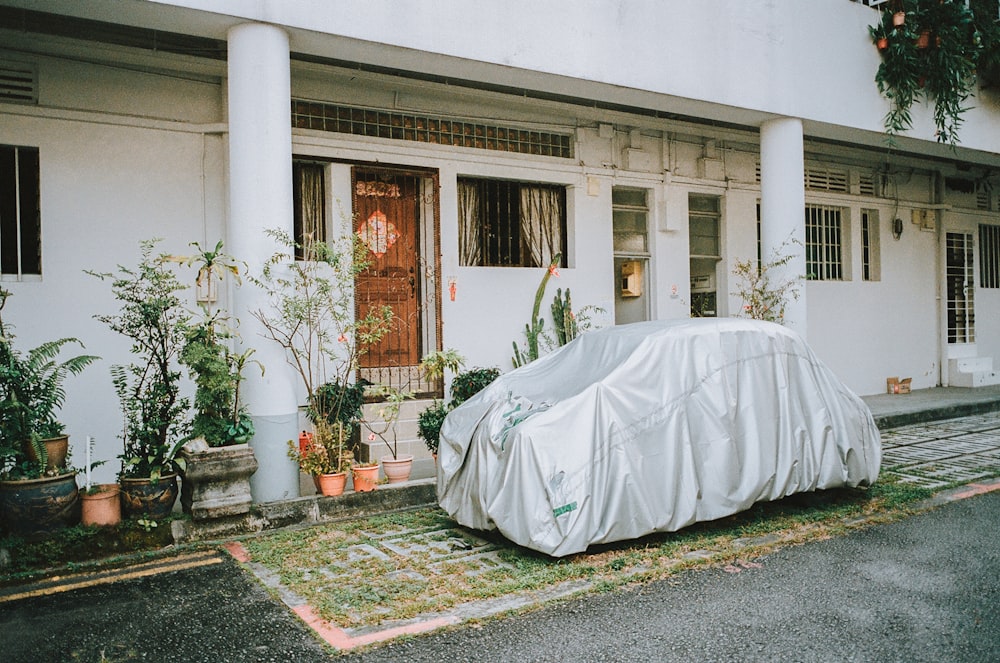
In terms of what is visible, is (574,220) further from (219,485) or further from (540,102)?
(219,485)

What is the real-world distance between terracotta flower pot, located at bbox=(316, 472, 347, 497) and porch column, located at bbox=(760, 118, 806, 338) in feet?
21.3

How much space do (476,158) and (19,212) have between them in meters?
5.38

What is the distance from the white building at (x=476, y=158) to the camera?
730 cm

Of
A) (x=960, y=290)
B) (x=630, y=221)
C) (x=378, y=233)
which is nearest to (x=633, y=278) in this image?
(x=630, y=221)

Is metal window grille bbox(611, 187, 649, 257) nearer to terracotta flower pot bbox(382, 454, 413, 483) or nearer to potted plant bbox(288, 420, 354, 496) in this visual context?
terracotta flower pot bbox(382, 454, 413, 483)

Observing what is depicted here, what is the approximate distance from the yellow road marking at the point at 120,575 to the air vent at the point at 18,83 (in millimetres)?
4969

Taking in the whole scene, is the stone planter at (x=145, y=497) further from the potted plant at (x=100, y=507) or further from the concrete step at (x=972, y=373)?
the concrete step at (x=972, y=373)

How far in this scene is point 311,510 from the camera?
695 cm

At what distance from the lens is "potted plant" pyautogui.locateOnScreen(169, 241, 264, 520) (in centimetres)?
644

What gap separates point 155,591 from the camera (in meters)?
5.20

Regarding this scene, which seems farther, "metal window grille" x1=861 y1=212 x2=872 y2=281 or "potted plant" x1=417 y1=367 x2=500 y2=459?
"metal window grille" x1=861 y1=212 x2=872 y2=281

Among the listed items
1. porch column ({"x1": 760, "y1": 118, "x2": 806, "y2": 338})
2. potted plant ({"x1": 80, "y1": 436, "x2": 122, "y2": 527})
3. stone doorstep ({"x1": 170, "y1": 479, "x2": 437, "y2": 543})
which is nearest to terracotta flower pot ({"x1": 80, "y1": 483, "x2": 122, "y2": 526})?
potted plant ({"x1": 80, "y1": 436, "x2": 122, "y2": 527})

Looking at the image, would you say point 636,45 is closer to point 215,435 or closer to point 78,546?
point 215,435

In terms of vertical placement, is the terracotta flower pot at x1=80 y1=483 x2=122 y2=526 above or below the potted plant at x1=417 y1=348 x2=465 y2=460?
below
